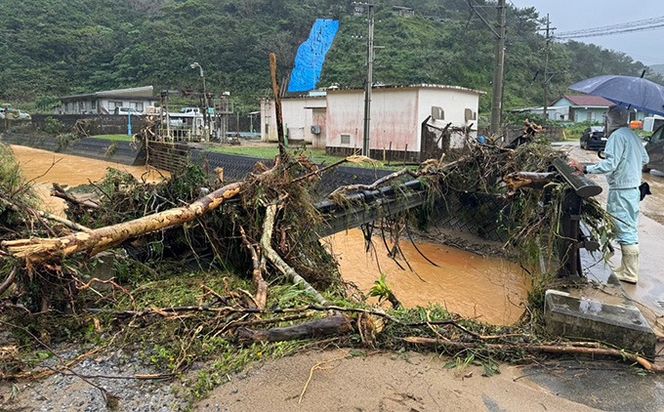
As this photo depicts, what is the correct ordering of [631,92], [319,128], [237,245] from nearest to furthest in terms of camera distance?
[237,245] < [631,92] < [319,128]

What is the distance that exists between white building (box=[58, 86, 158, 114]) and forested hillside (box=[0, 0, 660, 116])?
20.2ft

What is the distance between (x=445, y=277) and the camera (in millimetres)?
9406

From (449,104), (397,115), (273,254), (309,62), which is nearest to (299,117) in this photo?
(309,62)

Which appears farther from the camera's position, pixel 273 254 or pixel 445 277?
pixel 445 277

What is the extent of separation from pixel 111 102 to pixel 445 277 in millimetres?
43739

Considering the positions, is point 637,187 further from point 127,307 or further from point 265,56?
point 265,56

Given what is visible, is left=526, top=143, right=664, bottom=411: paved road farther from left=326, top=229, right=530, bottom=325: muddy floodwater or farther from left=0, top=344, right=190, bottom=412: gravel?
left=326, top=229, right=530, bottom=325: muddy floodwater

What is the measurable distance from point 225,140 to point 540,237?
26154 millimetres

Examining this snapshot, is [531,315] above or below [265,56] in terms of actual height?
below

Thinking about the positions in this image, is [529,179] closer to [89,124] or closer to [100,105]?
[89,124]

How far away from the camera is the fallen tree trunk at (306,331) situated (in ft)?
12.1

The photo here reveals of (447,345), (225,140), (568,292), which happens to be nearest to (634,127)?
(568,292)

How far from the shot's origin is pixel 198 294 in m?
4.57

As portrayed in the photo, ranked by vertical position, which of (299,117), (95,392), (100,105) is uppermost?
(100,105)
